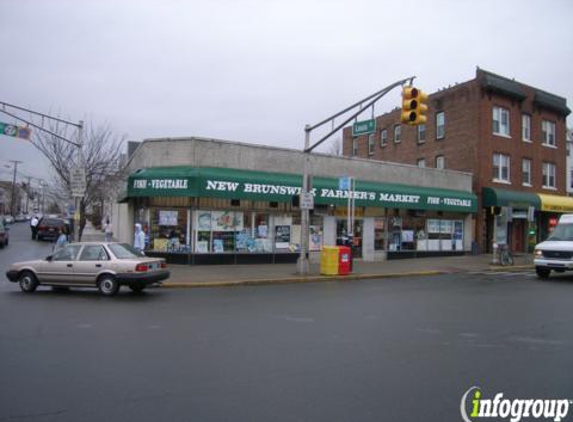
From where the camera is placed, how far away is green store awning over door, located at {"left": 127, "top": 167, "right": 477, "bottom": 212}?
19.0 m

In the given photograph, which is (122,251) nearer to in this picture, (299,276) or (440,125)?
(299,276)

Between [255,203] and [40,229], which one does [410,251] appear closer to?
[255,203]

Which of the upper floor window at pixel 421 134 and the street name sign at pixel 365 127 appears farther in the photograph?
the upper floor window at pixel 421 134

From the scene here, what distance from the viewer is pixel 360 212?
24812 mm

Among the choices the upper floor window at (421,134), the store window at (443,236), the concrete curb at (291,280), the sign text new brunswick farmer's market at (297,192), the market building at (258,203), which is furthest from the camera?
the upper floor window at (421,134)

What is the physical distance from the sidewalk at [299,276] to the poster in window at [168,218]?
1770mm

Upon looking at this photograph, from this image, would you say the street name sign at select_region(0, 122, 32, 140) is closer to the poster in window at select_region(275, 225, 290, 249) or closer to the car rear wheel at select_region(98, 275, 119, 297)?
the car rear wheel at select_region(98, 275, 119, 297)

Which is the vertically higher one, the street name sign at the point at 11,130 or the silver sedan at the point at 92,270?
the street name sign at the point at 11,130

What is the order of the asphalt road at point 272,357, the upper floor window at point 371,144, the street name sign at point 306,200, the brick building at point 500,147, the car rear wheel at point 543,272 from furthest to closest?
the upper floor window at point 371,144
the brick building at point 500,147
the car rear wheel at point 543,272
the street name sign at point 306,200
the asphalt road at point 272,357

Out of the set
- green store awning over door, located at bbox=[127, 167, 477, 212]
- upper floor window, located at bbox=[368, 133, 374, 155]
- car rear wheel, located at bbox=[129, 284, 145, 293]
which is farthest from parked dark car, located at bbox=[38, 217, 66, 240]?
car rear wheel, located at bbox=[129, 284, 145, 293]

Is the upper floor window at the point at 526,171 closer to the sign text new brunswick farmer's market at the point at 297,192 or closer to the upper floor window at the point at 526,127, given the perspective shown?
the upper floor window at the point at 526,127

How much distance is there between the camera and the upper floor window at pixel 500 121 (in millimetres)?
30266

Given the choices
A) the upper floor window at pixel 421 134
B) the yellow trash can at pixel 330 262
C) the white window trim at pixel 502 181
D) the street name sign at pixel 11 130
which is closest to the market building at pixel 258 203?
the yellow trash can at pixel 330 262

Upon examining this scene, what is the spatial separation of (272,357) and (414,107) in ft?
31.9
